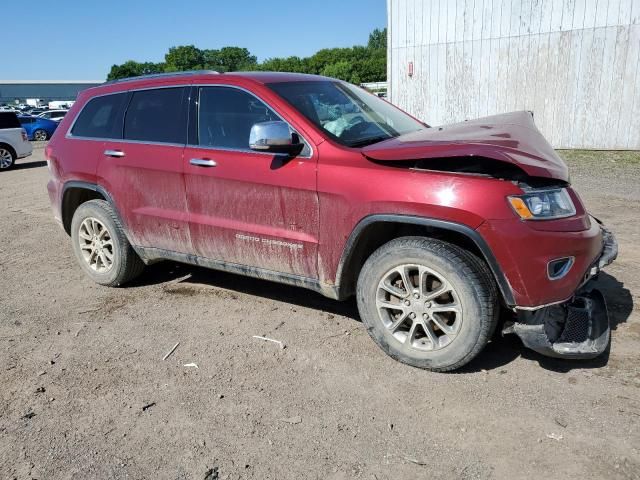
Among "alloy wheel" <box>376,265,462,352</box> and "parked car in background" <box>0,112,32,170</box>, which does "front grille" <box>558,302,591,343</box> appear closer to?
"alloy wheel" <box>376,265,462,352</box>

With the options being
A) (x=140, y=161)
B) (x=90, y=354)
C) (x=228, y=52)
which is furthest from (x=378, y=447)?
(x=228, y=52)

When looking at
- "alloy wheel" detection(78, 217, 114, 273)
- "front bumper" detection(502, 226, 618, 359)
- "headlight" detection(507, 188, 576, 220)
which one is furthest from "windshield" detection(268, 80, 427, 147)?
"alloy wheel" detection(78, 217, 114, 273)

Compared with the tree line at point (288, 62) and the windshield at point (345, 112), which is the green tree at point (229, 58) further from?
the windshield at point (345, 112)

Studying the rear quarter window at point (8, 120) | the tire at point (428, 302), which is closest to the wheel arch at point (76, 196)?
the tire at point (428, 302)

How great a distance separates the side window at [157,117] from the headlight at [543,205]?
8.36ft

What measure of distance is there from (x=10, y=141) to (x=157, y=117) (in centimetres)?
1332

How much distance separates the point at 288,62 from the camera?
10588 cm

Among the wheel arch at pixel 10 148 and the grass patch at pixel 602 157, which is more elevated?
the wheel arch at pixel 10 148

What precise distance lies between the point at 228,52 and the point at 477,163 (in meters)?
140

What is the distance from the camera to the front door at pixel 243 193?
360 centimetres

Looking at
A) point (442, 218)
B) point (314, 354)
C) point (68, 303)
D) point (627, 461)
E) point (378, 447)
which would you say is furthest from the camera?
point (68, 303)

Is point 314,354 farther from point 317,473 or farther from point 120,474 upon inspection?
point 120,474

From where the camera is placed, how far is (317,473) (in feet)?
8.34

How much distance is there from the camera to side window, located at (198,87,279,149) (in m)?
3.88
